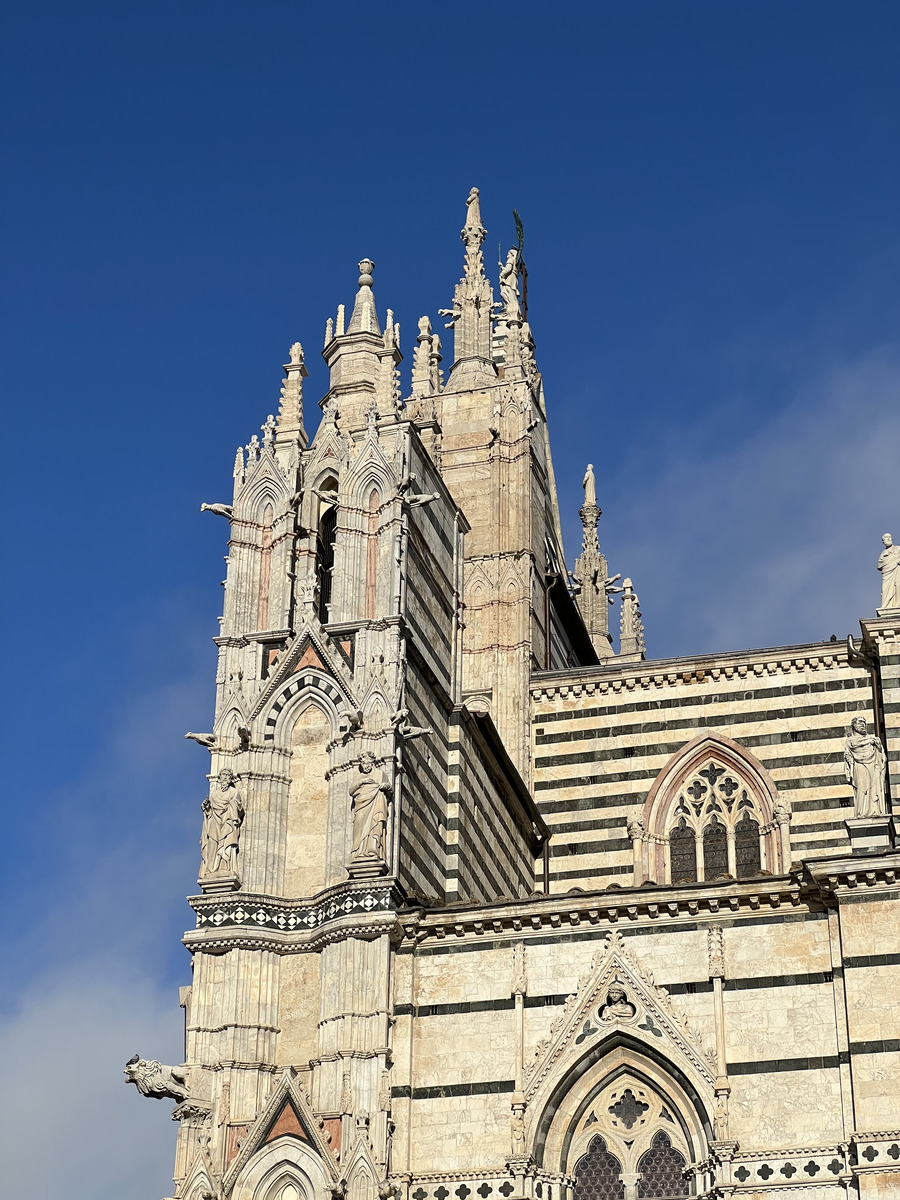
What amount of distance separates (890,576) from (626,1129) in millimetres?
9550

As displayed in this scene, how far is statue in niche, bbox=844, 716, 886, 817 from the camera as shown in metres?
25.2

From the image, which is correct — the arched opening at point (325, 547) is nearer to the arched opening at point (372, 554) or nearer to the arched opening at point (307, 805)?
the arched opening at point (372, 554)

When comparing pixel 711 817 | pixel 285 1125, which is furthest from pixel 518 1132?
pixel 711 817

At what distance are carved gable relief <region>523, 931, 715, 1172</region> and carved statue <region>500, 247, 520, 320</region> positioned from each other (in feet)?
60.3

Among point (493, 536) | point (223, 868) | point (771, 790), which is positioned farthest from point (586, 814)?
point (223, 868)

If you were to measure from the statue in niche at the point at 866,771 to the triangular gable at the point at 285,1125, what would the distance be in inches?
298

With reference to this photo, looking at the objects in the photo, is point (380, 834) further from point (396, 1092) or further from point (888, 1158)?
point (888, 1158)

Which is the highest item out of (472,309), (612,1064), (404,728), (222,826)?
(472,309)

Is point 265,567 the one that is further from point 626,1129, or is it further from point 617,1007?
point 626,1129

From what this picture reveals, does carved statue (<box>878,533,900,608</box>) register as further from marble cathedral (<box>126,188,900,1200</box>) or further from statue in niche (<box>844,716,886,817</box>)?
statue in niche (<box>844,716,886,817</box>)

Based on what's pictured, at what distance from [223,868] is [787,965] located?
7.18 metres

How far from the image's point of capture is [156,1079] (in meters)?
24.9

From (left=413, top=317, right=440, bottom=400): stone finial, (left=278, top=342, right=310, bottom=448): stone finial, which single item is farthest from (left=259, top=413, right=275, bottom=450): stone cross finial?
(left=413, top=317, right=440, bottom=400): stone finial

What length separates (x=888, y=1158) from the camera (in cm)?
2275
